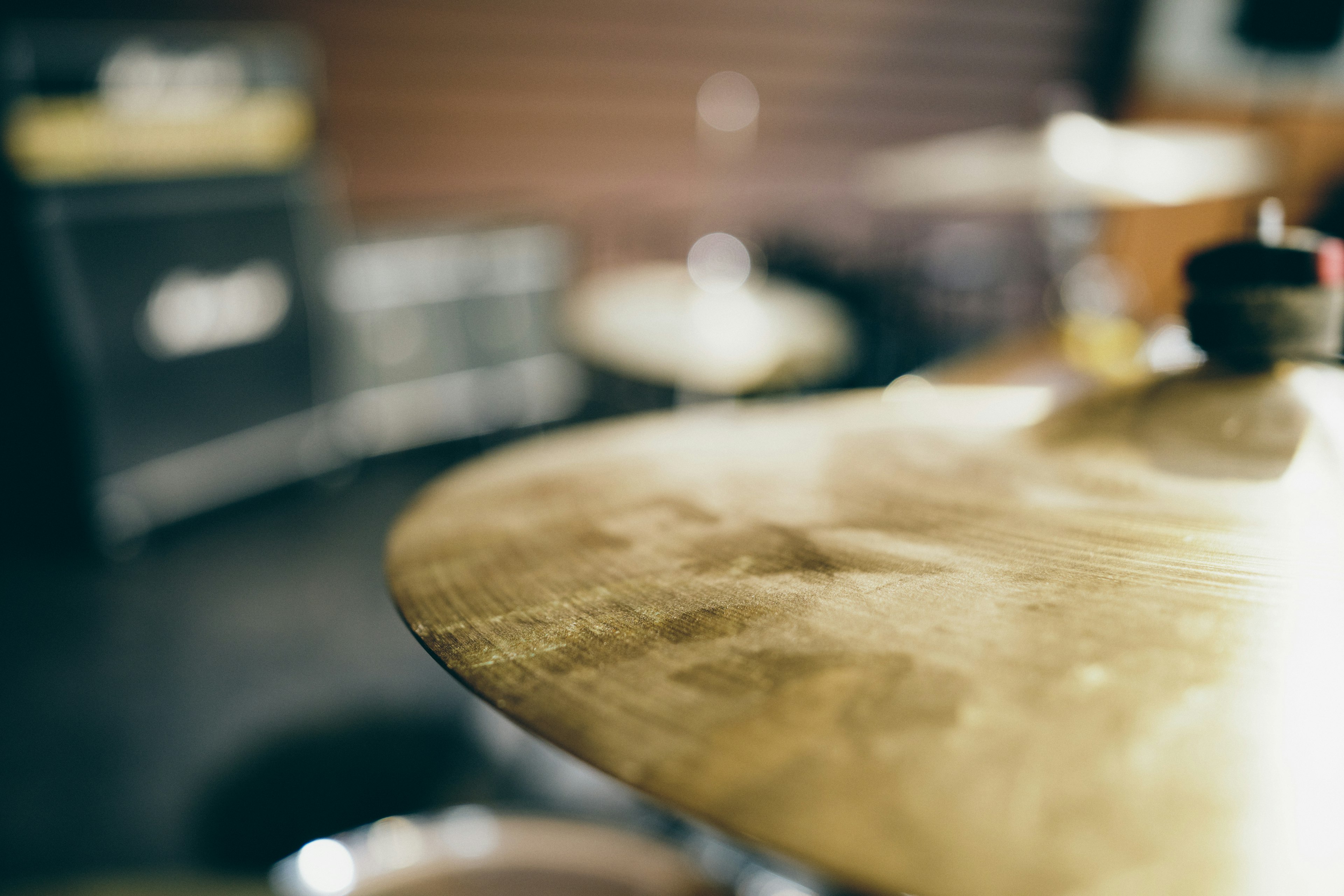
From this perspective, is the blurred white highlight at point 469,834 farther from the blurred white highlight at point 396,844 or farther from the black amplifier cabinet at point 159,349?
the black amplifier cabinet at point 159,349

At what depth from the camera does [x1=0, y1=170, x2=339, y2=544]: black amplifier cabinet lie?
1.87m

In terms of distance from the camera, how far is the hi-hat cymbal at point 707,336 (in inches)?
54.4

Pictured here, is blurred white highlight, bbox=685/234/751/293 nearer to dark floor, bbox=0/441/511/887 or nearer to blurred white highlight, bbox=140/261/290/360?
dark floor, bbox=0/441/511/887

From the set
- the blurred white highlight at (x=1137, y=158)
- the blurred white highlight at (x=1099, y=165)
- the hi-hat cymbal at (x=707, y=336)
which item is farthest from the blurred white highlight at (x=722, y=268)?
the blurred white highlight at (x=1137, y=158)

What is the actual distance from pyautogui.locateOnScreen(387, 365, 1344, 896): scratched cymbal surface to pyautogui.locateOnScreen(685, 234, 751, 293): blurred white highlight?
127 centimetres

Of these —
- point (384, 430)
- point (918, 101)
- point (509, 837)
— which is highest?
point (918, 101)

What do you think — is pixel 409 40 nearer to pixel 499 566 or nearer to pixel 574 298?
pixel 574 298

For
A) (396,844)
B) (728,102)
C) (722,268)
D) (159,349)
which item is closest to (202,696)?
(159,349)

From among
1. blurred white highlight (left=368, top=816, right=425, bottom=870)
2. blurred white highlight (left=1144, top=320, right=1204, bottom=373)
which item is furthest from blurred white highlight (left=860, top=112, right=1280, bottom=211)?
blurred white highlight (left=368, top=816, right=425, bottom=870)

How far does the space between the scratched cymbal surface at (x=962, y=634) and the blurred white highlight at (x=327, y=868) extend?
0.32 meters

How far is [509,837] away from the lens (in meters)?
0.69

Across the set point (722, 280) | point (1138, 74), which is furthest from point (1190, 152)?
point (1138, 74)

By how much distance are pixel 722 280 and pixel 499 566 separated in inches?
58.8

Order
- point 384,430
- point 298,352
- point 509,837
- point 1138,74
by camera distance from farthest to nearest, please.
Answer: point 1138,74, point 384,430, point 298,352, point 509,837
